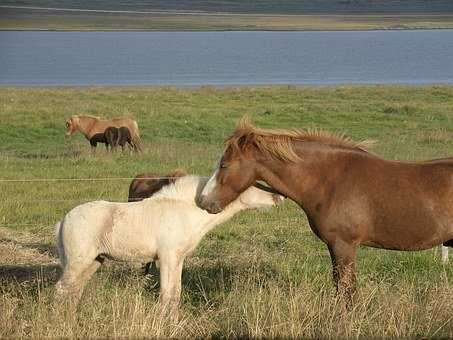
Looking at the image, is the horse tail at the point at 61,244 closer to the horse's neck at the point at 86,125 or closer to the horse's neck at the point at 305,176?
the horse's neck at the point at 305,176

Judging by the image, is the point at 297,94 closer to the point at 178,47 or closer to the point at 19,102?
the point at 19,102

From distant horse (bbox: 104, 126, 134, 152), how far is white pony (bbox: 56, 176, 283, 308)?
15.1 m

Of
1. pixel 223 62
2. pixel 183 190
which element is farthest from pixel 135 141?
pixel 223 62

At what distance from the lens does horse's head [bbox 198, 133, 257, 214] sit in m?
7.84

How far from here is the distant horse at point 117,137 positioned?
23297 mm

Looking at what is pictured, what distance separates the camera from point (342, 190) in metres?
7.87

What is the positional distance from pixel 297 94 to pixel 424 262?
1229 inches

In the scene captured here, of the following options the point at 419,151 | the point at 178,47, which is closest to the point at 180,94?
the point at 419,151

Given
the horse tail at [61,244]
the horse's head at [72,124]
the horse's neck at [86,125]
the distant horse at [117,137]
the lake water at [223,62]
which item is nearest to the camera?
the horse tail at [61,244]

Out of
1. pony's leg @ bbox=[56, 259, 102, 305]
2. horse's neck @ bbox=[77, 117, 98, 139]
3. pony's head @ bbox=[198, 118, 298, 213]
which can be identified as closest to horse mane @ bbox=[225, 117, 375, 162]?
pony's head @ bbox=[198, 118, 298, 213]

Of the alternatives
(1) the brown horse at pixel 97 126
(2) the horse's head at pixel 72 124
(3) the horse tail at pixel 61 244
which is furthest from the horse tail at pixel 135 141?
(3) the horse tail at pixel 61 244

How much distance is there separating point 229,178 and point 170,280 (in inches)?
40.0

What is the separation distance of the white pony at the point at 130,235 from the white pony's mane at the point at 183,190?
0.10 feet

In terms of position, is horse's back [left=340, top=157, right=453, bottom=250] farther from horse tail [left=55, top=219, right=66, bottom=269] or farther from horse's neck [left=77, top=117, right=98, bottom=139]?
horse's neck [left=77, top=117, right=98, bottom=139]
